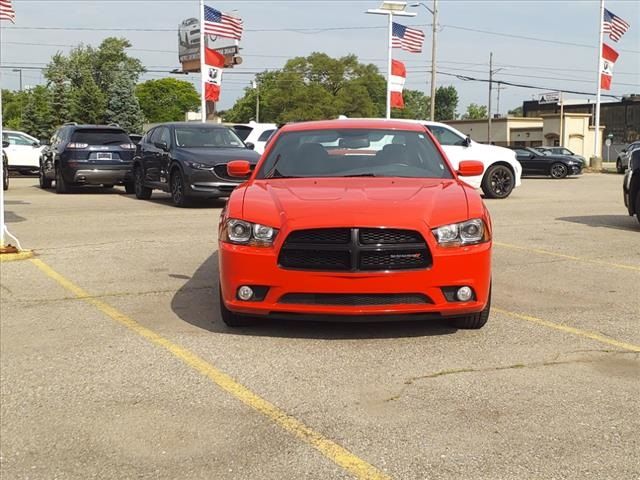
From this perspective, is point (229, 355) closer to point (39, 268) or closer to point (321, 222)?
point (321, 222)

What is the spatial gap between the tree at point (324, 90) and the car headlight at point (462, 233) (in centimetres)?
9477

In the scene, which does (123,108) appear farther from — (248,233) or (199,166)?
(248,233)

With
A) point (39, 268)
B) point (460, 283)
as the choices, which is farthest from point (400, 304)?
point (39, 268)

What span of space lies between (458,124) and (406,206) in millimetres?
88323

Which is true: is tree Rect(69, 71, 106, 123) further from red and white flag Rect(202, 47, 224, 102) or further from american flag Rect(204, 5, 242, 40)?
american flag Rect(204, 5, 242, 40)

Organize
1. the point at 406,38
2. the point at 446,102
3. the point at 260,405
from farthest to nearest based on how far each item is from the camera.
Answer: the point at 446,102 < the point at 406,38 < the point at 260,405

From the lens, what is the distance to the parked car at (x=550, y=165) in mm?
30734

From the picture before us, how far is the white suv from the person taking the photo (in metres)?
17.3

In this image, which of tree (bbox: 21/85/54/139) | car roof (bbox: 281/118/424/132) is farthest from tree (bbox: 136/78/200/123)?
car roof (bbox: 281/118/424/132)

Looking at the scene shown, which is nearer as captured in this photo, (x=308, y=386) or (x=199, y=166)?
(x=308, y=386)

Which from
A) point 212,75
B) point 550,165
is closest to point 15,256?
point 212,75

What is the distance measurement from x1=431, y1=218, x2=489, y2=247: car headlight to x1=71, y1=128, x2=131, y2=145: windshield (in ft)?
47.3

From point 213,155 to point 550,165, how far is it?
20243 mm

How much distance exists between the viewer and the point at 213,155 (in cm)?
1433
